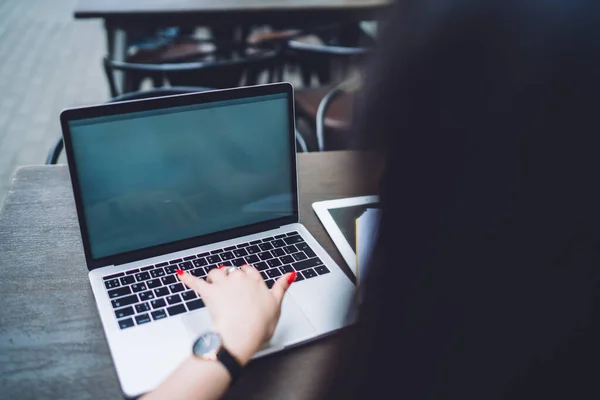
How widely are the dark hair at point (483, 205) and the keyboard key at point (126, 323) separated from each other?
0.29 meters

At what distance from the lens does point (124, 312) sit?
2.27ft

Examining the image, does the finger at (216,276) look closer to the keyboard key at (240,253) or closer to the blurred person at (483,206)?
the keyboard key at (240,253)

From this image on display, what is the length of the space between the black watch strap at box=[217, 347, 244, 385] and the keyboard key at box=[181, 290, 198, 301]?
13 centimetres

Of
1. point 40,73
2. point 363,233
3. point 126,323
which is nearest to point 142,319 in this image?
point 126,323

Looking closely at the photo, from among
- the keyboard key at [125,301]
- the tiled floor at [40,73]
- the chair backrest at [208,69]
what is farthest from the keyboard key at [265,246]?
the tiled floor at [40,73]

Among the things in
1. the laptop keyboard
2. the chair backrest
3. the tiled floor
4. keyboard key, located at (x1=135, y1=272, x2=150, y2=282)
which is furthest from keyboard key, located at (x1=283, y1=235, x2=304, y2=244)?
the tiled floor

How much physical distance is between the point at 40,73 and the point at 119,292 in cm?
355

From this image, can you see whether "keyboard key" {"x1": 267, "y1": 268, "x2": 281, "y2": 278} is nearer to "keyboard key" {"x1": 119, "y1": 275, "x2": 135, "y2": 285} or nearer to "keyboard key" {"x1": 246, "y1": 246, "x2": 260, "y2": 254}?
"keyboard key" {"x1": 246, "y1": 246, "x2": 260, "y2": 254}

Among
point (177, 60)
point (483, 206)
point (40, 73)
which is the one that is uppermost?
point (483, 206)

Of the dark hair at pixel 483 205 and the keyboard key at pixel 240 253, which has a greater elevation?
the dark hair at pixel 483 205

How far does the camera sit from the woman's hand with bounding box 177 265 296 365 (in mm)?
616

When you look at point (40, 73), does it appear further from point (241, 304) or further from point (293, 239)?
point (241, 304)

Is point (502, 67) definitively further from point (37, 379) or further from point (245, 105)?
point (37, 379)

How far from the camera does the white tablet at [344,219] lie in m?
0.85
